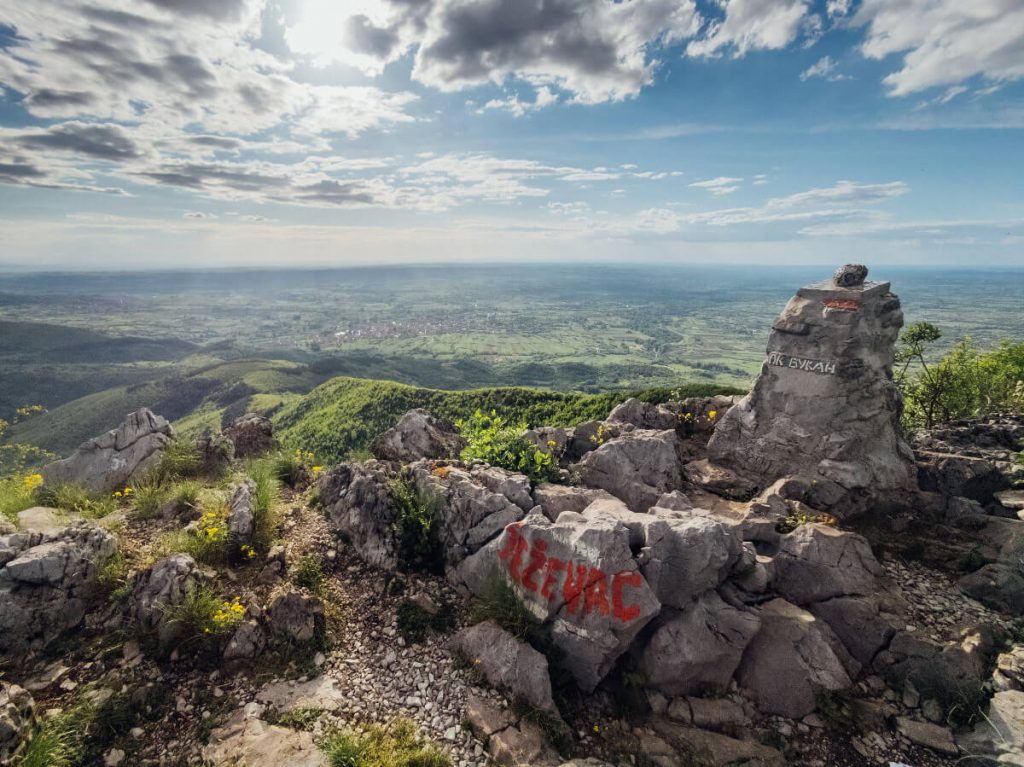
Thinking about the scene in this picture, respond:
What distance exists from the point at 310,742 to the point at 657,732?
21.5 ft

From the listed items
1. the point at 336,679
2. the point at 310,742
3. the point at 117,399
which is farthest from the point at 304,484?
the point at 117,399

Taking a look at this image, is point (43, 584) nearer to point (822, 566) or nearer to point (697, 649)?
point (697, 649)

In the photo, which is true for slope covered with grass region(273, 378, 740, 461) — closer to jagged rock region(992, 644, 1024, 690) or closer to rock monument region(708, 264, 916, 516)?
rock monument region(708, 264, 916, 516)

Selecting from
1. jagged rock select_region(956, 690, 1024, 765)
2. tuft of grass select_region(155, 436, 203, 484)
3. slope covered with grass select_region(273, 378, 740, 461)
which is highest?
tuft of grass select_region(155, 436, 203, 484)

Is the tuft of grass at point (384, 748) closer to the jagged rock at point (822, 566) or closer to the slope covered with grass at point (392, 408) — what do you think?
the jagged rock at point (822, 566)

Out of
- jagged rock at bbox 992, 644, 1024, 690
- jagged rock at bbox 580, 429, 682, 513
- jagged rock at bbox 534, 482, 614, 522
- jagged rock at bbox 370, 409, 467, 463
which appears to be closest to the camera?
jagged rock at bbox 992, 644, 1024, 690

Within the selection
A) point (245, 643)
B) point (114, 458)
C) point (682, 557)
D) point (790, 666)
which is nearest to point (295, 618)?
point (245, 643)

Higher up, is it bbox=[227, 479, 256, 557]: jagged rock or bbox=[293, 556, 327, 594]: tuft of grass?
bbox=[227, 479, 256, 557]: jagged rock

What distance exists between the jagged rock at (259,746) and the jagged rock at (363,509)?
4.16 m

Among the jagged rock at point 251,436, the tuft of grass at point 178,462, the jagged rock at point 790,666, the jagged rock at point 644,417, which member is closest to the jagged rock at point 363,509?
the tuft of grass at point 178,462

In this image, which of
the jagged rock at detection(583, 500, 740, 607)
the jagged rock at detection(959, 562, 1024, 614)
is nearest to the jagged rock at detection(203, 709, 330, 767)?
the jagged rock at detection(583, 500, 740, 607)

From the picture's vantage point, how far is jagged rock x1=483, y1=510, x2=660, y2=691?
31.5ft

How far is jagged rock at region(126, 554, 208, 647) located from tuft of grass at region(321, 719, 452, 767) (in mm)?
4170

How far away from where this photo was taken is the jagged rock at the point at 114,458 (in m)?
14.0
